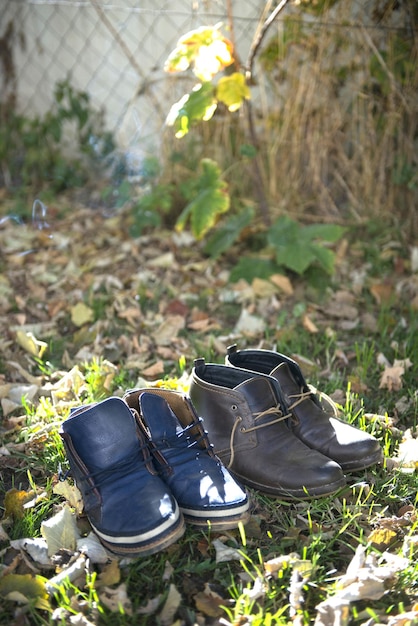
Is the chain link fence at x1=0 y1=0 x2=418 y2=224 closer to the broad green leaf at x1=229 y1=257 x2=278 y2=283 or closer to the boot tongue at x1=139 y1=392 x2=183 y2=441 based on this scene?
the broad green leaf at x1=229 y1=257 x2=278 y2=283

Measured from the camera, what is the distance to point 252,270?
9.93 ft

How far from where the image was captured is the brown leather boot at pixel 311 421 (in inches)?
70.0

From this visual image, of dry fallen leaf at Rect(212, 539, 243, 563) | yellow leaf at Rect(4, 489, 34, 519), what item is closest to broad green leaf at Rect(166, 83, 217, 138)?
yellow leaf at Rect(4, 489, 34, 519)

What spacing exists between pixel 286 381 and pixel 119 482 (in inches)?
21.3

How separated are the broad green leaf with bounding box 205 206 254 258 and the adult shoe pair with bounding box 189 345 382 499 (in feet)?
4.35

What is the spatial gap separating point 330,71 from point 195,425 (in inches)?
84.9

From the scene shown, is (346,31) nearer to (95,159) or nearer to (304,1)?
(304,1)

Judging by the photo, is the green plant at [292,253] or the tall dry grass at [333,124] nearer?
the green plant at [292,253]

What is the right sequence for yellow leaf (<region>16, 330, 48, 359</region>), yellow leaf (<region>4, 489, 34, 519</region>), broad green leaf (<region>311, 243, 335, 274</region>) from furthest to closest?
broad green leaf (<region>311, 243, 335, 274</region>) < yellow leaf (<region>16, 330, 48, 359</region>) < yellow leaf (<region>4, 489, 34, 519</region>)

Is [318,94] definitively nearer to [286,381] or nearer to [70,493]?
[286,381]

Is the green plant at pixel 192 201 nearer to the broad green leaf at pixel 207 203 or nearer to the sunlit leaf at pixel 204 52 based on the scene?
the broad green leaf at pixel 207 203

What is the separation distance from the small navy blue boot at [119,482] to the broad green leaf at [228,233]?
1564 mm

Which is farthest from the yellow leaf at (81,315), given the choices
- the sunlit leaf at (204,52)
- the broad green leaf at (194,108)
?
the sunlit leaf at (204,52)

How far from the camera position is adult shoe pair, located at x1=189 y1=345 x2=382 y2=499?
1.69 meters
